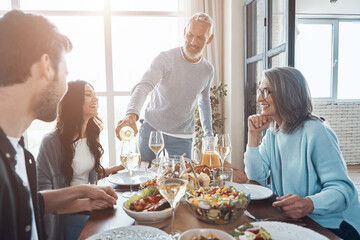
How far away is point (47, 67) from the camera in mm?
787

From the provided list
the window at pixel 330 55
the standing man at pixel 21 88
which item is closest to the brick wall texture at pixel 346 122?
the window at pixel 330 55

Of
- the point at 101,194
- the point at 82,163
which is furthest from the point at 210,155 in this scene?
the point at 82,163

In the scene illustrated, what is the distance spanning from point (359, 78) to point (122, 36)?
4.51 meters

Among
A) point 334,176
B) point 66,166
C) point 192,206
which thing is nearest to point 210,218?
point 192,206

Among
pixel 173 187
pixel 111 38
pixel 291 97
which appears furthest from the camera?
pixel 111 38

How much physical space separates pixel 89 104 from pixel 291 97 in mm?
1247

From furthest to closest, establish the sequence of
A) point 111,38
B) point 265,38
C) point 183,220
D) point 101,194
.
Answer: point 111,38, point 265,38, point 101,194, point 183,220

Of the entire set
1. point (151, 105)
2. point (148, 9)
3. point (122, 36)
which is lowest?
point (151, 105)

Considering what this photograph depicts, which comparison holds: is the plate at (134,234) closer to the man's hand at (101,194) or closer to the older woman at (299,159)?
the man's hand at (101,194)

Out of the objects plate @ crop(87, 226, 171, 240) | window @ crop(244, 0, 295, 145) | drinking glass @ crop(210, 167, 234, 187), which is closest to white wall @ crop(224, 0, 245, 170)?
window @ crop(244, 0, 295, 145)

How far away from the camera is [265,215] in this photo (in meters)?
0.95

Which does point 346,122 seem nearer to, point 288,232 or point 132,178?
point 132,178

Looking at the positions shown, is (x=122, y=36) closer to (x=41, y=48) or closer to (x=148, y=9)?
(x=148, y=9)

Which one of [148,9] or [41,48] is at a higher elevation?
[148,9]
